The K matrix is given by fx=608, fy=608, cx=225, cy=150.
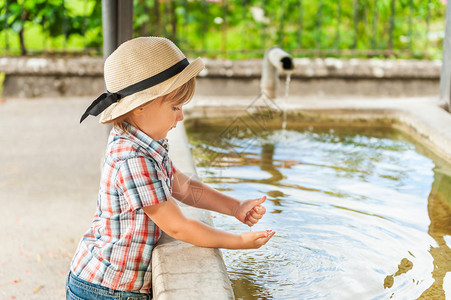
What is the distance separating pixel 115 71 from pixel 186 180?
1.67 ft

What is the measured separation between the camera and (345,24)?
293 inches

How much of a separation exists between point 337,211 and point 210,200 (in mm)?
753

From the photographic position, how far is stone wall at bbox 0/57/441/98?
19.1 ft

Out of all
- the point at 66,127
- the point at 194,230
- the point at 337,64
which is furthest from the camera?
the point at 337,64

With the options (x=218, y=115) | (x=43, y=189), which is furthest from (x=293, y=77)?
(x=43, y=189)

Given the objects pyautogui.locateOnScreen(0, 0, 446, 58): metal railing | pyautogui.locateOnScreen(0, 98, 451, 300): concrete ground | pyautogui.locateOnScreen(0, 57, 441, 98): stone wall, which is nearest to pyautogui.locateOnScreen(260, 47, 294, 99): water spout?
pyautogui.locateOnScreen(0, 98, 451, 300): concrete ground

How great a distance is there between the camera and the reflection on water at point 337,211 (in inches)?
75.9

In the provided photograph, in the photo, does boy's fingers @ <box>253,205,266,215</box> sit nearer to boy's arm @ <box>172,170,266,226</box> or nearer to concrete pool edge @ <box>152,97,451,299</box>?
boy's arm @ <box>172,170,266,226</box>

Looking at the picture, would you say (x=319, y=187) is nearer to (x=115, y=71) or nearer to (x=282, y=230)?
(x=282, y=230)

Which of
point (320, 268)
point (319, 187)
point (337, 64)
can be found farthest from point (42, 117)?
point (320, 268)

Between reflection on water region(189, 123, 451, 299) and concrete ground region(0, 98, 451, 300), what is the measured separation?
324 mm

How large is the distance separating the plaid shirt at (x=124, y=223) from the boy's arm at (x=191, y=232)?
1.6 inches

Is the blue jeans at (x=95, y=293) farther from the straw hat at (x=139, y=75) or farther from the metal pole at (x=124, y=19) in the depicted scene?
the metal pole at (x=124, y=19)

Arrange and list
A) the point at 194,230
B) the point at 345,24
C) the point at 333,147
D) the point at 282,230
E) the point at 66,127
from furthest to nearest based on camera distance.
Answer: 1. the point at 345,24
2. the point at 66,127
3. the point at 333,147
4. the point at 282,230
5. the point at 194,230
